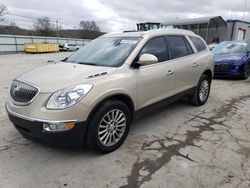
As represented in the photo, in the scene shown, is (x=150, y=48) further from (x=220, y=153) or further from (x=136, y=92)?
(x=220, y=153)

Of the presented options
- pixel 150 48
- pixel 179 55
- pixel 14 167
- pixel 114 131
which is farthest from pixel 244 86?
pixel 14 167

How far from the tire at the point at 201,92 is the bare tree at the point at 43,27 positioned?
51792 millimetres

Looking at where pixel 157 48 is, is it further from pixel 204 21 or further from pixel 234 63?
pixel 204 21

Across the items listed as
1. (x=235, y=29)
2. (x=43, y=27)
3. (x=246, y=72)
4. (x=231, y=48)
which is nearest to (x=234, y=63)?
(x=246, y=72)

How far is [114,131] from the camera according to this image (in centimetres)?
339

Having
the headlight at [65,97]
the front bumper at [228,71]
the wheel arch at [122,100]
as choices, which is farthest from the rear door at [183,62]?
the front bumper at [228,71]

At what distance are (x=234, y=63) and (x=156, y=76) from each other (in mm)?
6333

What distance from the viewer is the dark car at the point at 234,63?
354 inches

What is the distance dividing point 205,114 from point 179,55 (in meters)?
1.46

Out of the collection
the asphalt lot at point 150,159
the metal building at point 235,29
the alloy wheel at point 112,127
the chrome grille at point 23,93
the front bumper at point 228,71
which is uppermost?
the metal building at point 235,29

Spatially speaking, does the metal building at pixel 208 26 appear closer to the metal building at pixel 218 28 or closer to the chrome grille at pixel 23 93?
the metal building at pixel 218 28

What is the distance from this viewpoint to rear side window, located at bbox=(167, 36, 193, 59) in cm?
451

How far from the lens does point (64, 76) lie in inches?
123

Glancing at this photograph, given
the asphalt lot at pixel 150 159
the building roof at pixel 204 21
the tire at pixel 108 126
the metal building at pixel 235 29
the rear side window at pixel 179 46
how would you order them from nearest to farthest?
the asphalt lot at pixel 150 159, the tire at pixel 108 126, the rear side window at pixel 179 46, the building roof at pixel 204 21, the metal building at pixel 235 29
